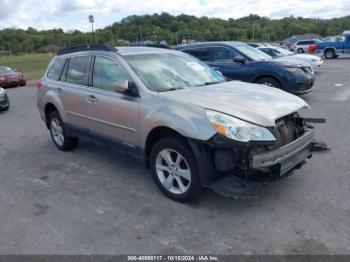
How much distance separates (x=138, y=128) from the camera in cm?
430

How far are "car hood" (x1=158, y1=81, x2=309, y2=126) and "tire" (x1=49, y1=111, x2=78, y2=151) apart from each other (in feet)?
8.50

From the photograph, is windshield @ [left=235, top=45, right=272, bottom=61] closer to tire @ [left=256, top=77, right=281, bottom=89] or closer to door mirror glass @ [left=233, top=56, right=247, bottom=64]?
door mirror glass @ [left=233, top=56, right=247, bottom=64]

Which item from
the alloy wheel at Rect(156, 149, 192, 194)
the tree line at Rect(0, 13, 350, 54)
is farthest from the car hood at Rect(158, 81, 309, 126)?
the tree line at Rect(0, 13, 350, 54)

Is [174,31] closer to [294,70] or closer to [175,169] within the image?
[294,70]

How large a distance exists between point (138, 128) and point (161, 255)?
1.67 m

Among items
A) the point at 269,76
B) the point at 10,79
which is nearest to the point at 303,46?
the point at 10,79

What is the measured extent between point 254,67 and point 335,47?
21677mm

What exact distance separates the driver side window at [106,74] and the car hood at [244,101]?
77cm

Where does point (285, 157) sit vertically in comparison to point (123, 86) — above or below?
below

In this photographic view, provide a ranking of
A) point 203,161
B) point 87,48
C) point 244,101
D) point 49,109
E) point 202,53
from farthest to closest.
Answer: point 202,53 < point 49,109 < point 87,48 < point 244,101 < point 203,161

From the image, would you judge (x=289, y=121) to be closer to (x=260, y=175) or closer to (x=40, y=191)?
(x=260, y=175)

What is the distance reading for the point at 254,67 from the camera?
9.78m

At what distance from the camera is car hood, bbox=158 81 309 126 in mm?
3635

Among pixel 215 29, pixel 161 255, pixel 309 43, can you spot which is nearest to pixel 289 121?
pixel 161 255
